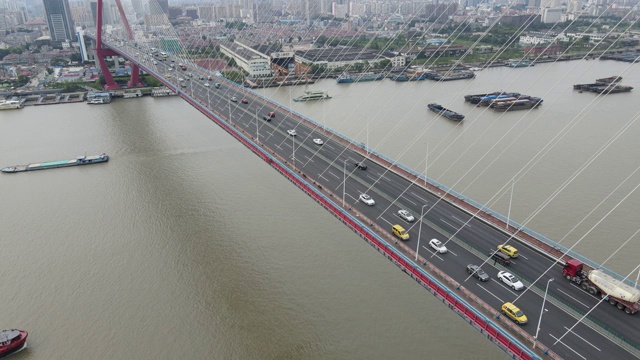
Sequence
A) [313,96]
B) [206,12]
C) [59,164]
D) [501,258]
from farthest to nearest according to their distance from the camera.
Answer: [206,12] < [313,96] < [59,164] < [501,258]

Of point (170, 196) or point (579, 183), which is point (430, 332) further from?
point (170, 196)

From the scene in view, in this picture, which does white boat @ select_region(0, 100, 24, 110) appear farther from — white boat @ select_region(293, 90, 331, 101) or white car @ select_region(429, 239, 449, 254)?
white car @ select_region(429, 239, 449, 254)

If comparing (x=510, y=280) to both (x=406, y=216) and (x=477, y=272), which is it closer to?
(x=477, y=272)

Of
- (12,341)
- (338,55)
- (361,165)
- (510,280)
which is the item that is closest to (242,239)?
(361,165)

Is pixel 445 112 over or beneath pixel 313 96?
over

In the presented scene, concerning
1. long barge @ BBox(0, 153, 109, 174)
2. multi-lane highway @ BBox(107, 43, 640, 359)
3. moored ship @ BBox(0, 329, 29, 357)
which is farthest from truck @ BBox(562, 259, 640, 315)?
long barge @ BBox(0, 153, 109, 174)

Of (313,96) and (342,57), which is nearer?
(313,96)

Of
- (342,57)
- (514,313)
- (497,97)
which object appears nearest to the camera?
(514,313)
